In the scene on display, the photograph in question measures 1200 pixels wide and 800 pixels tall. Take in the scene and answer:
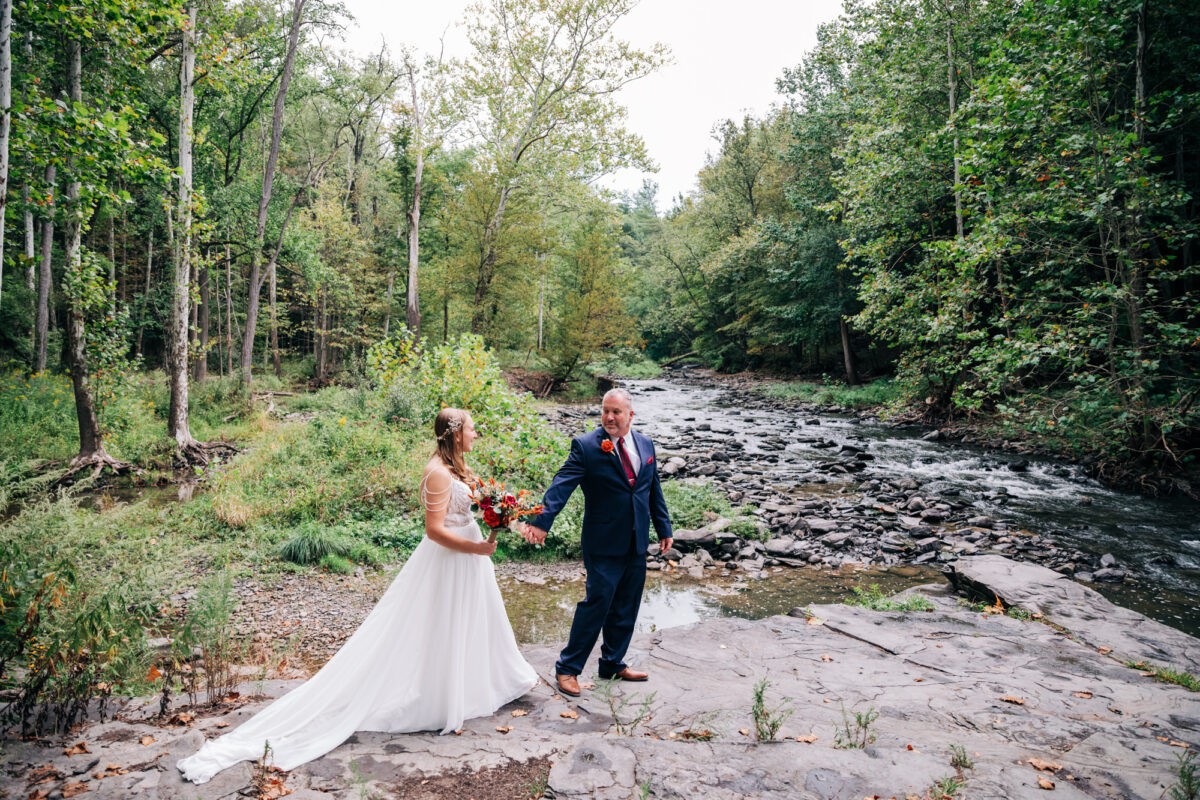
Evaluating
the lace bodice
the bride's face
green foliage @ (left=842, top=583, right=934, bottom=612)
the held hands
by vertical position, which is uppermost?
the bride's face

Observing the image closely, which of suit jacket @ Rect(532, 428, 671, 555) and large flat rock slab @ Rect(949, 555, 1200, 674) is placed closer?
suit jacket @ Rect(532, 428, 671, 555)

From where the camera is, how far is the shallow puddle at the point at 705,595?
21.8ft

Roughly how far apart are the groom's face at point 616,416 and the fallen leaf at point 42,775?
3558 mm

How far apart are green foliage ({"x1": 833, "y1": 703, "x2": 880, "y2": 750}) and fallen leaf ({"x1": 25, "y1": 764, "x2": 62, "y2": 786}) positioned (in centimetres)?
414

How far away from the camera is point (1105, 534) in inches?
375

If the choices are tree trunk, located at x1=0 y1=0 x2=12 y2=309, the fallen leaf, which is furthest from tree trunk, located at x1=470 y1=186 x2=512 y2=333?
the fallen leaf

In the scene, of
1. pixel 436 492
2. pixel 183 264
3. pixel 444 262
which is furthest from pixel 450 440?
pixel 444 262

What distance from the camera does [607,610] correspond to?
4344 mm

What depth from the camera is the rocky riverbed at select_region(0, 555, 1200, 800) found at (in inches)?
115

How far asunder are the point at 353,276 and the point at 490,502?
98.4ft

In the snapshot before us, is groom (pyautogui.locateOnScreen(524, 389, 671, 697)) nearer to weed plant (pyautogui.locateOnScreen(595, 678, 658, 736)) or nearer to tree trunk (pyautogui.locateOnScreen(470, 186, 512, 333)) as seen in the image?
weed plant (pyautogui.locateOnScreen(595, 678, 658, 736))

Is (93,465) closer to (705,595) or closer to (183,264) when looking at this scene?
(183,264)

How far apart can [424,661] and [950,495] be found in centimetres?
1176

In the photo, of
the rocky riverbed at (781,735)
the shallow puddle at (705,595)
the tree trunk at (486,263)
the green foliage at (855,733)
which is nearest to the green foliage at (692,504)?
the shallow puddle at (705,595)
